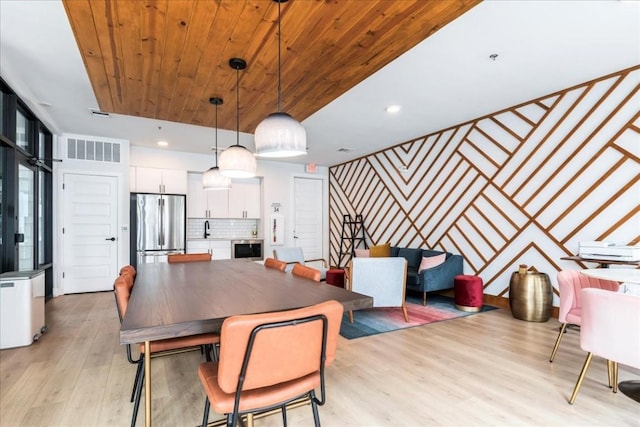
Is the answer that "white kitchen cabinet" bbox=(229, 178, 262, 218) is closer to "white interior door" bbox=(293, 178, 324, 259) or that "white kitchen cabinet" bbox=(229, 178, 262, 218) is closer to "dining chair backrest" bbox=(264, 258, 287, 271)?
"white interior door" bbox=(293, 178, 324, 259)

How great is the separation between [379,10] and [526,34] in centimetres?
135

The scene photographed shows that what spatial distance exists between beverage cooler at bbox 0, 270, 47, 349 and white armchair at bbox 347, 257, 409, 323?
3029 mm

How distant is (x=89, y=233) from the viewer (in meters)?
5.17

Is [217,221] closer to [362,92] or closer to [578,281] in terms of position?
[362,92]

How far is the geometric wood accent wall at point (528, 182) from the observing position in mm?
3168

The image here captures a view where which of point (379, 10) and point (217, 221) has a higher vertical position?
point (379, 10)

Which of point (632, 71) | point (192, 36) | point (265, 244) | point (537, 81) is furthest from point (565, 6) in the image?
point (265, 244)

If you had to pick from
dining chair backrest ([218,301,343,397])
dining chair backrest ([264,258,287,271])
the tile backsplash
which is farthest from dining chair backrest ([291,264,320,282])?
the tile backsplash

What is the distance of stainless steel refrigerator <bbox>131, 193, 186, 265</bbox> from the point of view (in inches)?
213

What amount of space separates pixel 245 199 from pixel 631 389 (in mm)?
6120

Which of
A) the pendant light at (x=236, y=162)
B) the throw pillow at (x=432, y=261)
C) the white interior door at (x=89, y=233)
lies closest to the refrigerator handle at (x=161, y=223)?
the white interior door at (x=89, y=233)

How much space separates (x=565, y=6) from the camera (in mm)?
2180

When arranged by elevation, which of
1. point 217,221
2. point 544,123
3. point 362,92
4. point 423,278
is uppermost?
point 362,92

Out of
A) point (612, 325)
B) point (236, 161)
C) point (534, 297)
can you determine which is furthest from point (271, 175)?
point (612, 325)
